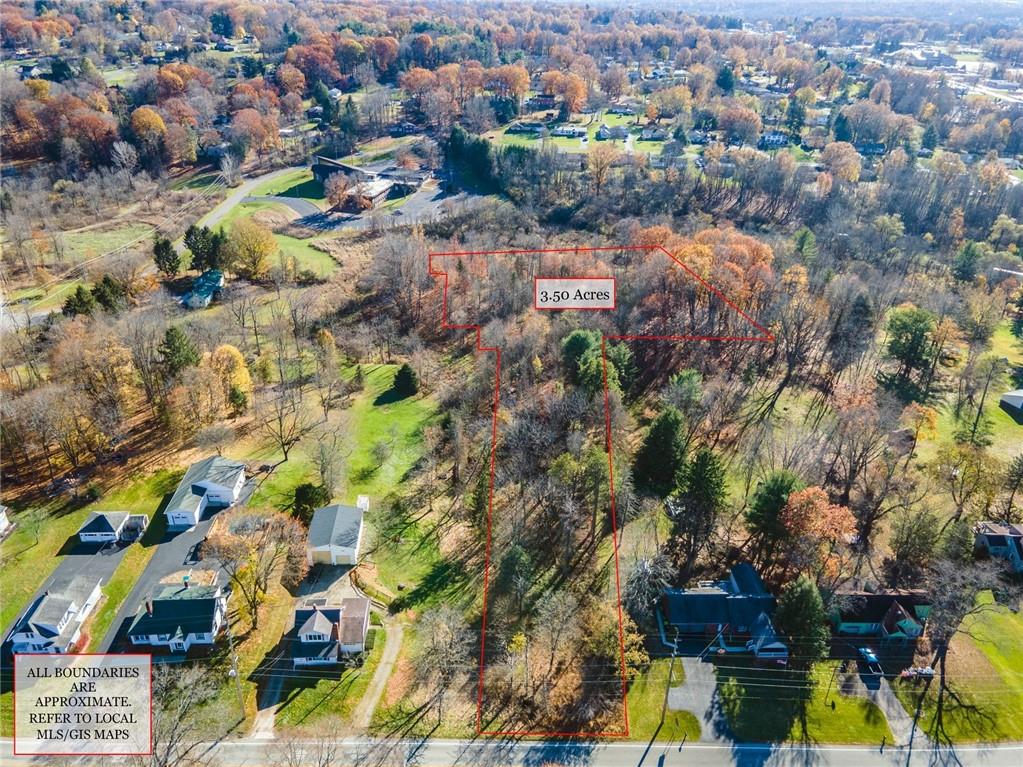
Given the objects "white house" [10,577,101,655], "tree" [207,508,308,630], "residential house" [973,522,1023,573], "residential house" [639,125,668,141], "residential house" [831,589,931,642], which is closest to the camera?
"white house" [10,577,101,655]

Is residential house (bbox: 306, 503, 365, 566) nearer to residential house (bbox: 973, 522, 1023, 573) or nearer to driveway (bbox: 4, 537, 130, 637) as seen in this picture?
driveway (bbox: 4, 537, 130, 637)

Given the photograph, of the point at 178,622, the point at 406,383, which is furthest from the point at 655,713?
the point at 406,383

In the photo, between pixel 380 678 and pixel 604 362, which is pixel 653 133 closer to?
pixel 604 362

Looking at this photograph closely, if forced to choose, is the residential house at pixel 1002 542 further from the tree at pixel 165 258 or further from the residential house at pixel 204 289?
the tree at pixel 165 258

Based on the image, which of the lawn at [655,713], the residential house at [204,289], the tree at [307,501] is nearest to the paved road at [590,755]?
the lawn at [655,713]

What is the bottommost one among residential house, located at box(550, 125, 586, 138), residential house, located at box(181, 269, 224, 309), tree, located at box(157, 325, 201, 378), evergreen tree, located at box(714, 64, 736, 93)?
residential house, located at box(181, 269, 224, 309)

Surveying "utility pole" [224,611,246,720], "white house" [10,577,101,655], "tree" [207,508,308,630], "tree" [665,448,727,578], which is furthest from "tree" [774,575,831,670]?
"white house" [10,577,101,655]
